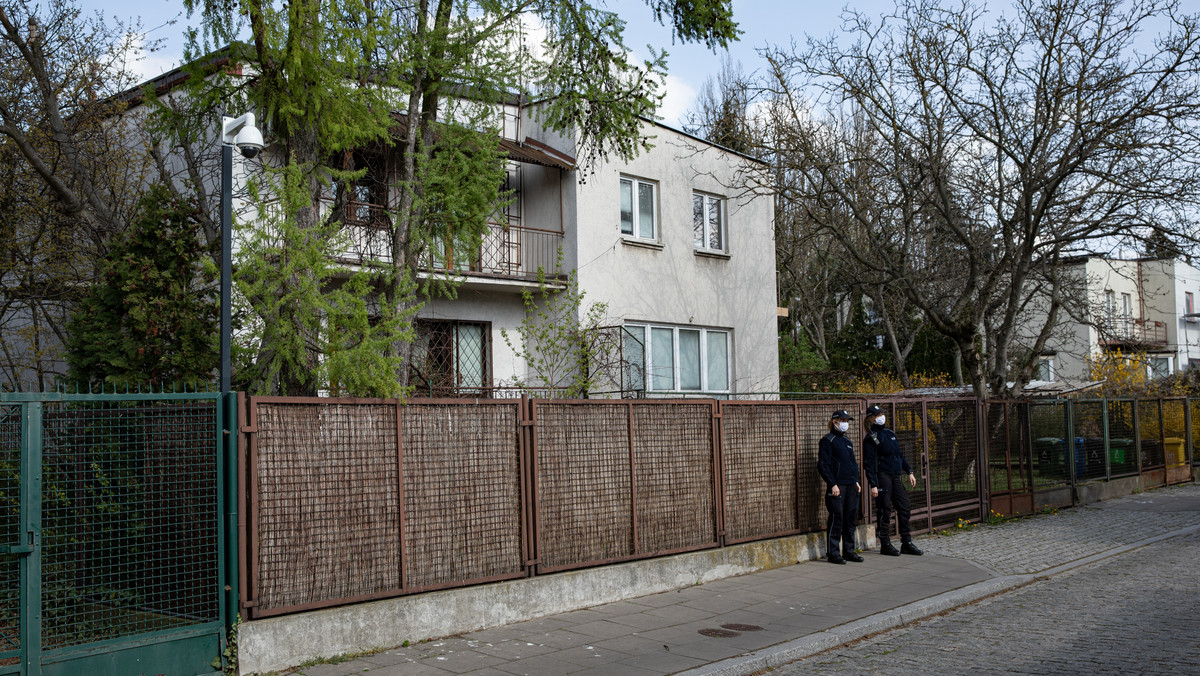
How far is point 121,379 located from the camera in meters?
8.42

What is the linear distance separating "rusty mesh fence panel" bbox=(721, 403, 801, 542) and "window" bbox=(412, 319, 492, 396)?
5.78 metres

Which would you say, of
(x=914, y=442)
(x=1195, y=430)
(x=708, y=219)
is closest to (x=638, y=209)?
(x=708, y=219)

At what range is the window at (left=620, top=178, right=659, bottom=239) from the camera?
19.3 metres

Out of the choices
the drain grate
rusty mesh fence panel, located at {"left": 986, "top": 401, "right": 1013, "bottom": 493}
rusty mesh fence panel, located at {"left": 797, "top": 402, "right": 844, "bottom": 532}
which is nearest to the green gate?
the drain grate

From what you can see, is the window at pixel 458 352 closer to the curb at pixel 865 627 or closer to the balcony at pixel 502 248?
the balcony at pixel 502 248

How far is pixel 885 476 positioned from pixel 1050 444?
22.0 feet

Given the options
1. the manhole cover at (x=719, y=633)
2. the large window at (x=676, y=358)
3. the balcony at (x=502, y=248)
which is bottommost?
the manhole cover at (x=719, y=633)

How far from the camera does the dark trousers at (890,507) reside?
12.8m

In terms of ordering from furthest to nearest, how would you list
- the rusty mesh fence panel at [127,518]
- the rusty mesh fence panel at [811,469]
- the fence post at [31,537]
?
1. the rusty mesh fence panel at [811,469]
2. the rusty mesh fence panel at [127,518]
3. the fence post at [31,537]

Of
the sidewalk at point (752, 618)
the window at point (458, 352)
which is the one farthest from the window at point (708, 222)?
the sidewalk at point (752, 618)

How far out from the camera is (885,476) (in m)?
12.9

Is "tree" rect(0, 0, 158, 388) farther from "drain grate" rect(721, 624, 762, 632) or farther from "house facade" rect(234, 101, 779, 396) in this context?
"drain grate" rect(721, 624, 762, 632)

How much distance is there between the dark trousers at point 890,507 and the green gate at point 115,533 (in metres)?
8.57

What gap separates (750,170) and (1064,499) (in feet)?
30.1
